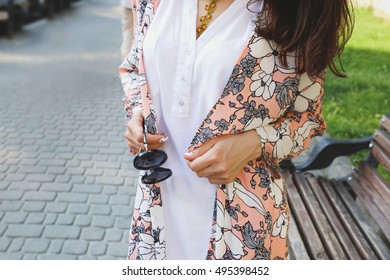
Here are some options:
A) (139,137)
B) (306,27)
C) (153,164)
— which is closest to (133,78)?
(139,137)

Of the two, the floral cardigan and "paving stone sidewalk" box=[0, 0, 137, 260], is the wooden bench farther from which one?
"paving stone sidewalk" box=[0, 0, 137, 260]

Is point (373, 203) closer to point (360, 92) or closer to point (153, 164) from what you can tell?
point (153, 164)

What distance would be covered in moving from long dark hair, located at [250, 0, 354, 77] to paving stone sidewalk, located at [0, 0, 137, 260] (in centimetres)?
208

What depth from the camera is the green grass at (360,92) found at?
15.6 ft

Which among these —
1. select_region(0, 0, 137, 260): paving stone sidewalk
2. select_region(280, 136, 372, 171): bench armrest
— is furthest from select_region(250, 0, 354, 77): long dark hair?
select_region(0, 0, 137, 260): paving stone sidewalk

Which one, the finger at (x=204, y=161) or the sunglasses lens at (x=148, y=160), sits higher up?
the finger at (x=204, y=161)

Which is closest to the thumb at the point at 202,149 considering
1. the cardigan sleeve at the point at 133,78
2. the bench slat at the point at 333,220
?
the cardigan sleeve at the point at 133,78

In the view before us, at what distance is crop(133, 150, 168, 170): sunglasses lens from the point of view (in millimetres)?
1394

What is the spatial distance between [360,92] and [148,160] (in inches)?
186

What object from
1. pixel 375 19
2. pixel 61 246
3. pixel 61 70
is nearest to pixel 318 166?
pixel 61 246

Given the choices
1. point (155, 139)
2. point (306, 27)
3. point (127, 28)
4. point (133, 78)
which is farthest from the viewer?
point (127, 28)

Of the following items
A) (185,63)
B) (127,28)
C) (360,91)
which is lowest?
(360,91)

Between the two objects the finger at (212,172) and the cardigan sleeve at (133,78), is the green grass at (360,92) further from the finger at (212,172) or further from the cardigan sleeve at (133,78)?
the finger at (212,172)

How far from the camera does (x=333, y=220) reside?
2.68 m
